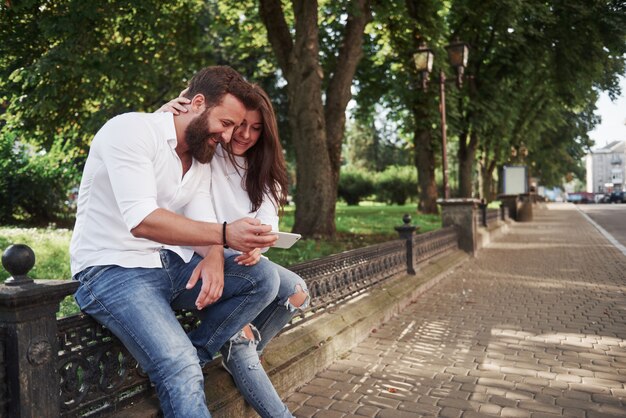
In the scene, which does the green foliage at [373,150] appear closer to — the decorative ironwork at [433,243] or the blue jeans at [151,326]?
the decorative ironwork at [433,243]

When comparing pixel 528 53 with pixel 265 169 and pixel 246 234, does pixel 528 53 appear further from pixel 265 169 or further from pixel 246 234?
pixel 246 234

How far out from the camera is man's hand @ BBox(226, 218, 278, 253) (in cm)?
250

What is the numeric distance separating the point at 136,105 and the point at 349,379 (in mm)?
12814

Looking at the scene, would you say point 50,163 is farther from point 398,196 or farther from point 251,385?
point 398,196

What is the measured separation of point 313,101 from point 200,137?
28.2ft

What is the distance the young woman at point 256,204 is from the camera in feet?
9.66

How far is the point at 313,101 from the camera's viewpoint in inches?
439

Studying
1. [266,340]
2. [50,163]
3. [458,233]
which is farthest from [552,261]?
[50,163]

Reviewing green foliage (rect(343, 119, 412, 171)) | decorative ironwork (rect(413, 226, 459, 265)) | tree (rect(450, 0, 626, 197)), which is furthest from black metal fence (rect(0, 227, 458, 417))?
green foliage (rect(343, 119, 412, 171))

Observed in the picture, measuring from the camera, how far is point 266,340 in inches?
132

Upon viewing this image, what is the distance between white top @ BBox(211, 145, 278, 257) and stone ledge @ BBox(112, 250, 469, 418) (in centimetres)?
86

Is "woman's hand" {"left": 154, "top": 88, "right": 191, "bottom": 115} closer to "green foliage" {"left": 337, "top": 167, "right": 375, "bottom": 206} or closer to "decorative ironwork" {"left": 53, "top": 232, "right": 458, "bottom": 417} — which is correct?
"decorative ironwork" {"left": 53, "top": 232, "right": 458, "bottom": 417}

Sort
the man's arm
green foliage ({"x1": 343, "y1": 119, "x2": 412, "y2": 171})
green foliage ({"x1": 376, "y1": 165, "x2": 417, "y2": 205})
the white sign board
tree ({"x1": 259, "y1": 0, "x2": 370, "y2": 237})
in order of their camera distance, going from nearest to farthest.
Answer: the man's arm → tree ({"x1": 259, "y1": 0, "x2": 370, "y2": 237}) → the white sign board → green foliage ({"x1": 376, "y1": 165, "x2": 417, "y2": 205}) → green foliage ({"x1": 343, "y1": 119, "x2": 412, "y2": 171})

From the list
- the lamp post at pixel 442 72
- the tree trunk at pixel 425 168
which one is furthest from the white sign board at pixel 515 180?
the lamp post at pixel 442 72
